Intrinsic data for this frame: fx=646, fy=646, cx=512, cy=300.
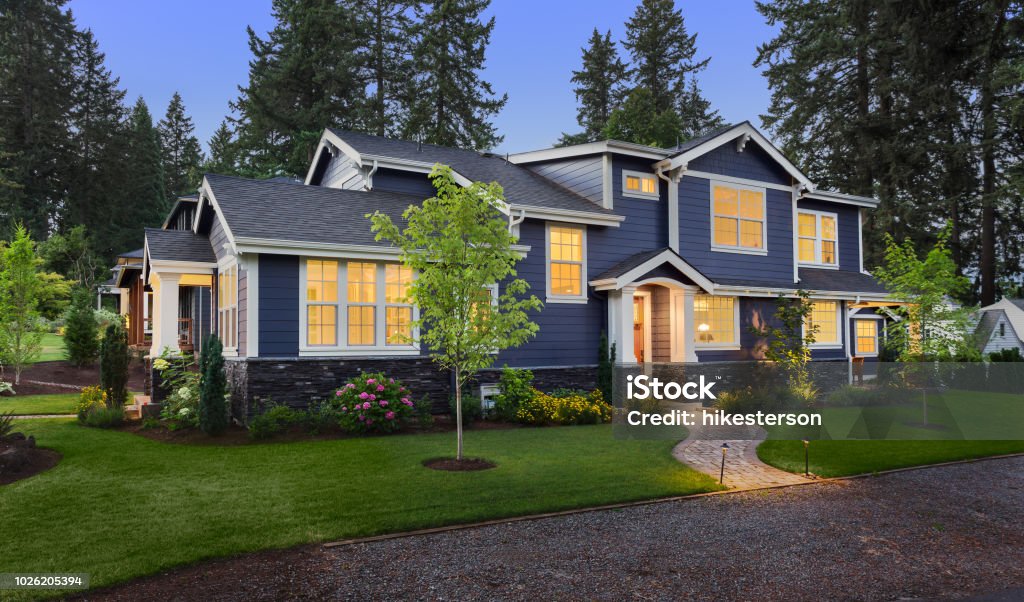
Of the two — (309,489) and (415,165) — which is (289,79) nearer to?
(415,165)

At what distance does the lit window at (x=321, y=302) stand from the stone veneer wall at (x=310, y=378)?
545 millimetres

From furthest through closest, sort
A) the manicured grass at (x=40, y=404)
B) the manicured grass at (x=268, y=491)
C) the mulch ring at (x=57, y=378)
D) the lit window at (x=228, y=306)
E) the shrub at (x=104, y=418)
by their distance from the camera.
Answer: the mulch ring at (x=57, y=378)
the manicured grass at (x=40, y=404)
the lit window at (x=228, y=306)
the shrub at (x=104, y=418)
the manicured grass at (x=268, y=491)

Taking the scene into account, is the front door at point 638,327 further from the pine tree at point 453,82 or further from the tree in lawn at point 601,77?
the tree in lawn at point 601,77


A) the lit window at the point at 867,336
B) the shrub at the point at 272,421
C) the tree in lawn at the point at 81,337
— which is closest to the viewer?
the shrub at the point at 272,421

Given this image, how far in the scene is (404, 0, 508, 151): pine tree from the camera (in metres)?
34.8

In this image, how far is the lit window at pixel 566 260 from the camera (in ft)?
51.3

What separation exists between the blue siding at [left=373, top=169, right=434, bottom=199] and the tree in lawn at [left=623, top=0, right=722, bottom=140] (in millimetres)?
30471

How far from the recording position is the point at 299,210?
13.9 m

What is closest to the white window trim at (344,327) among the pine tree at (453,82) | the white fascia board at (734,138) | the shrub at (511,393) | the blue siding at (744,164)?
the shrub at (511,393)

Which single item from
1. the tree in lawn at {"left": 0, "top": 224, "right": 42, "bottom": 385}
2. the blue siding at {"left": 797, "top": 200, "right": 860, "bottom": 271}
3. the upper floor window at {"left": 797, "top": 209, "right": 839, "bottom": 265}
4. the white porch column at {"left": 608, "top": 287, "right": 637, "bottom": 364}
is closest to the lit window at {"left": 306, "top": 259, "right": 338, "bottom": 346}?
the white porch column at {"left": 608, "top": 287, "right": 637, "bottom": 364}

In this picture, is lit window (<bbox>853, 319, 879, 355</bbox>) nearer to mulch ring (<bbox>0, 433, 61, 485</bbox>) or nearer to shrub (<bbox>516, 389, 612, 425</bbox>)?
shrub (<bbox>516, 389, 612, 425</bbox>)

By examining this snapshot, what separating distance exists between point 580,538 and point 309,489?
337 centimetres

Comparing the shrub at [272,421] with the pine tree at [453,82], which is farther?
the pine tree at [453,82]

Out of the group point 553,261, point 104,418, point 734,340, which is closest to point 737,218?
point 734,340
